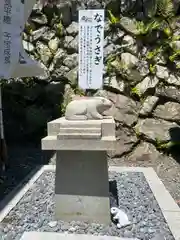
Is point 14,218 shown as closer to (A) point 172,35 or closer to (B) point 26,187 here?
(B) point 26,187

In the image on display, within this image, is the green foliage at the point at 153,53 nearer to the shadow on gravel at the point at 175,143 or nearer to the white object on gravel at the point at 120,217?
the shadow on gravel at the point at 175,143

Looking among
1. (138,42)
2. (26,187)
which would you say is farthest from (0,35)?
(138,42)

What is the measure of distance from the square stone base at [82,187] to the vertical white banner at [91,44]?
2427 mm

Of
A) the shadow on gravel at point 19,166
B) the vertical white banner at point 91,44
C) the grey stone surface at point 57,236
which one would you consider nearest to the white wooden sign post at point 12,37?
the vertical white banner at point 91,44

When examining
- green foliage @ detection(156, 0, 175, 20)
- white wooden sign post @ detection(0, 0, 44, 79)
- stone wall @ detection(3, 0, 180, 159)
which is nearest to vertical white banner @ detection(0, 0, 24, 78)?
white wooden sign post @ detection(0, 0, 44, 79)

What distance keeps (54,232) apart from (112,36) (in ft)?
14.1

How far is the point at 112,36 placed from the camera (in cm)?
589

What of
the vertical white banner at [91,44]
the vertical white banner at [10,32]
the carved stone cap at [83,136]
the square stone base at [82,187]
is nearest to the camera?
the carved stone cap at [83,136]

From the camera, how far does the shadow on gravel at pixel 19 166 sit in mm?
3703

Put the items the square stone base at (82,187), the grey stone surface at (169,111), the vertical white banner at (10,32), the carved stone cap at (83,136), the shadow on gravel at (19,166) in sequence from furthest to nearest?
the grey stone surface at (169,111), the vertical white banner at (10,32), the shadow on gravel at (19,166), the square stone base at (82,187), the carved stone cap at (83,136)

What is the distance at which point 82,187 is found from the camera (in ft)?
9.00

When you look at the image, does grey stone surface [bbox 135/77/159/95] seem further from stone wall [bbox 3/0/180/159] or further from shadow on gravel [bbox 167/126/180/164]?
shadow on gravel [bbox 167/126/180/164]

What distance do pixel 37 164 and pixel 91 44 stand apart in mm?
2116

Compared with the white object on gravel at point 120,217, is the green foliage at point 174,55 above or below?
above
